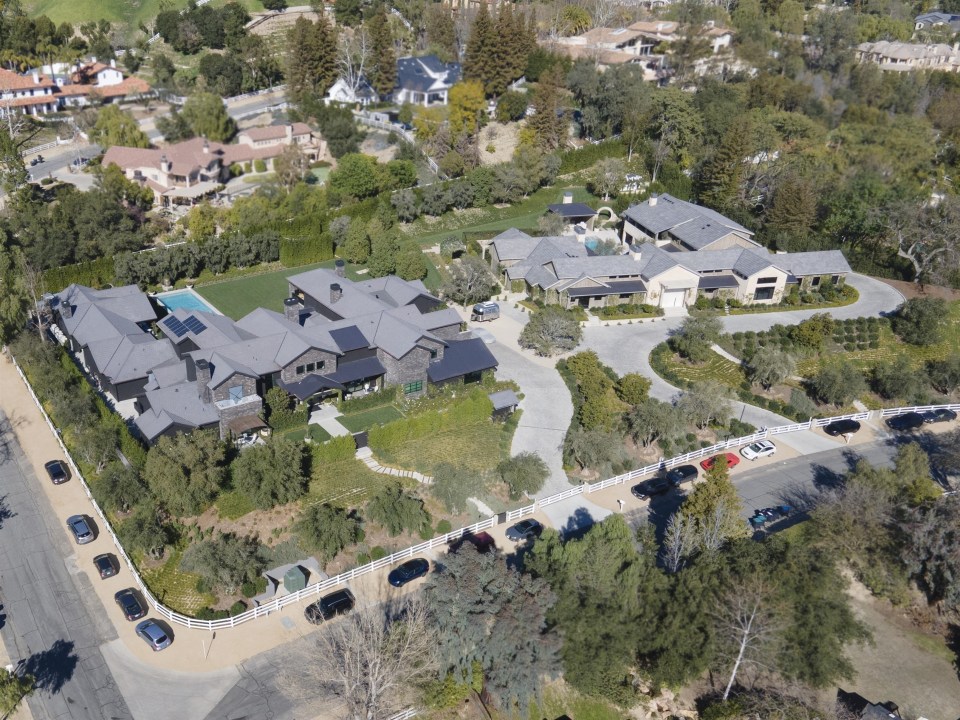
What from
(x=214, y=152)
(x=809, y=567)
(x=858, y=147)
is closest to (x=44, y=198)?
(x=214, y=152)

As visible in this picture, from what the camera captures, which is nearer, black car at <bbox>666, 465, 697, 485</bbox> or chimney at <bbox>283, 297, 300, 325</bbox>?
black car at <bbox>666, 465, 697, 485</bbox>

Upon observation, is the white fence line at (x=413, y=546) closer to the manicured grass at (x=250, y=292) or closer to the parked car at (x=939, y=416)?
the parked car at (x=939, y=416)

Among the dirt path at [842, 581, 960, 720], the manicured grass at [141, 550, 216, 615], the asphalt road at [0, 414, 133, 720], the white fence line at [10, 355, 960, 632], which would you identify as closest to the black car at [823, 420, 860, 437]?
the white fence line at [10, 355, 960, 632]

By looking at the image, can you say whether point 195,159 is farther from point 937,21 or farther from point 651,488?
point 937,21

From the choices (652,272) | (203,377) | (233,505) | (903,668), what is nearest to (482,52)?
(652,272)

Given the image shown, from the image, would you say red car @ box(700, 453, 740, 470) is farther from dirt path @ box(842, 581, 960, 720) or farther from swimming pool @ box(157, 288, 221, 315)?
swimming pool @ box(157, 288, 221, 315)
